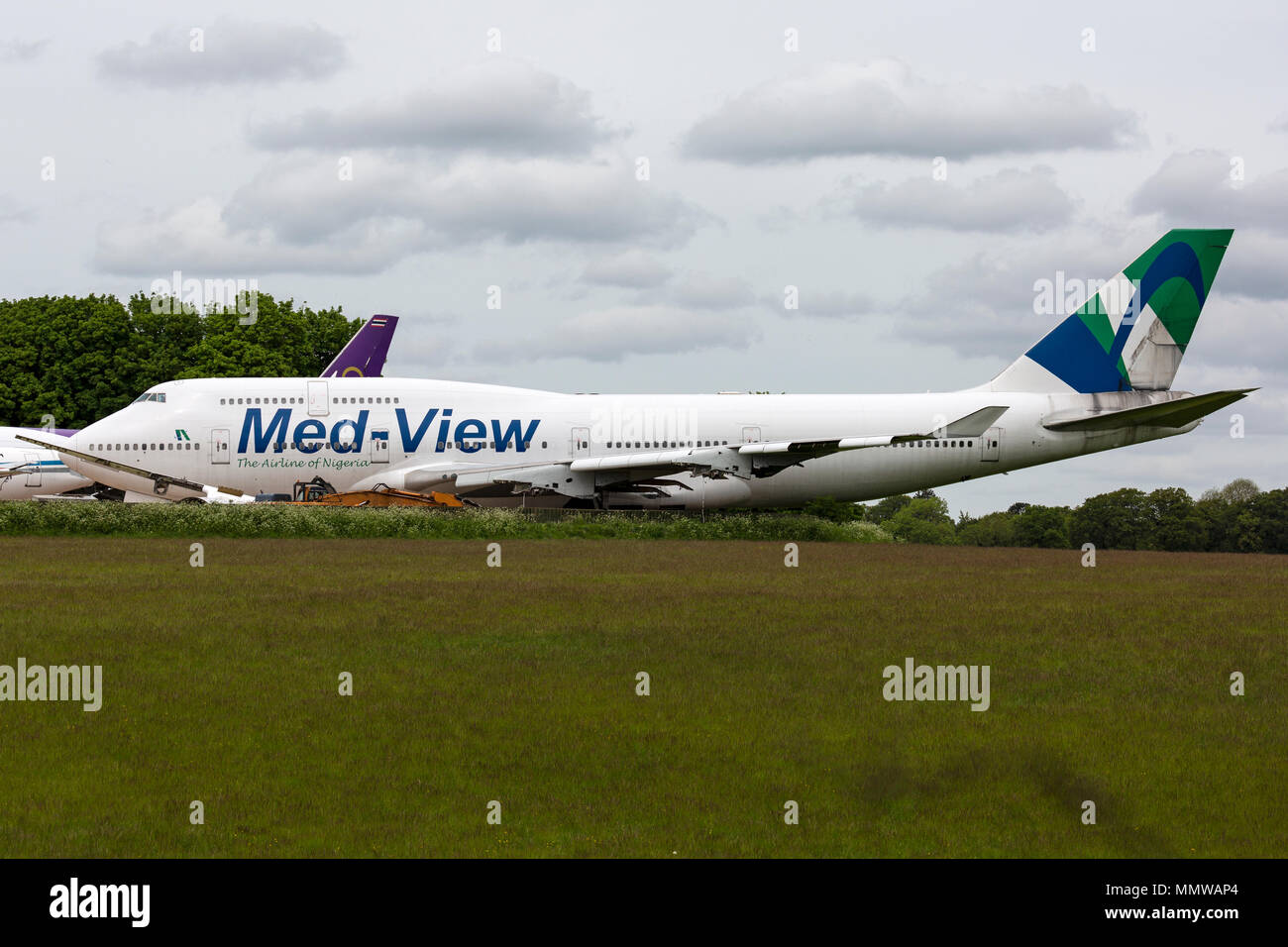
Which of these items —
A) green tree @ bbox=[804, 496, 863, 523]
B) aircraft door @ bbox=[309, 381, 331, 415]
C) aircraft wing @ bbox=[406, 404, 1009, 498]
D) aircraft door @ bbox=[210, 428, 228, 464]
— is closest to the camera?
aircraft wing @ bbox=[406, 404, 1009, 498]

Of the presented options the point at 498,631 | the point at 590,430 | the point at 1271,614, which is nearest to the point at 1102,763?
the point at 498,631

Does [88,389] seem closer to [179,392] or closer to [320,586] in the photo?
[179,392]

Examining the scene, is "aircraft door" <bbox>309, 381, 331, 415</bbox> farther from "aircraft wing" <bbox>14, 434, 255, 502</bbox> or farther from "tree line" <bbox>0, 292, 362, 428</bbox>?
"tree line" <bbox>0, 292, 362, 428</bbox>

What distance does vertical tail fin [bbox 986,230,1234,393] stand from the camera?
134 ft

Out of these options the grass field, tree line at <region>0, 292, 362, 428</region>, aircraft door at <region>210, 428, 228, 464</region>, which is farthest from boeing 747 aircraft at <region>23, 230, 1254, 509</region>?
tree line at <region>0, 292, 362, 428</region>

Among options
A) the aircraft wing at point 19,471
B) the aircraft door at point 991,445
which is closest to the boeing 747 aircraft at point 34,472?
the aircraft wing at point 19,471

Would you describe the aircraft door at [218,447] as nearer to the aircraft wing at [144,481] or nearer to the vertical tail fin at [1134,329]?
the aircraft wing at [144,481]

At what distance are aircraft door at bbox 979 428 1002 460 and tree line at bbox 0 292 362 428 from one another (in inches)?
1727

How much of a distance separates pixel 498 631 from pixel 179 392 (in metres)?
27.7

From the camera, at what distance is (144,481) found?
39969 mm

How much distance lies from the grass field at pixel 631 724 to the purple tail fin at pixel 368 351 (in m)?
41.1

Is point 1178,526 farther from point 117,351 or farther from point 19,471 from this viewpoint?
point 117,351

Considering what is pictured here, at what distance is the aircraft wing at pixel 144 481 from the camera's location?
130 feet

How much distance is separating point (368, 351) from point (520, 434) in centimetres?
2381
